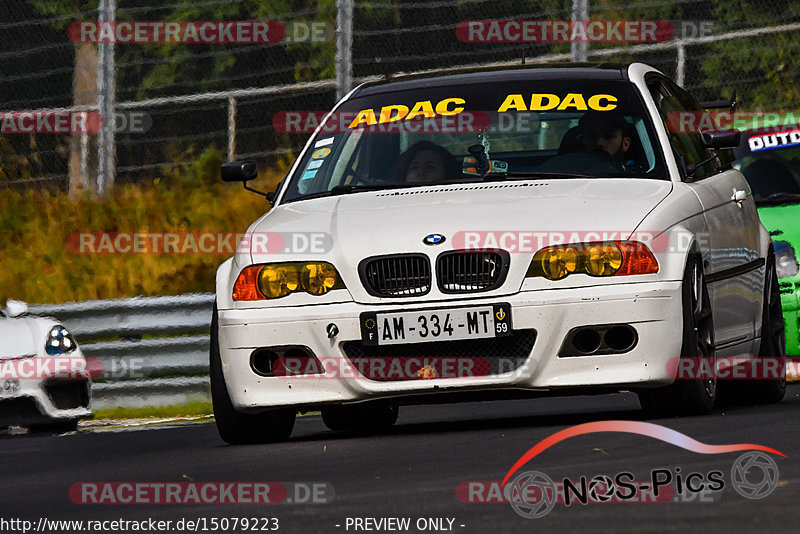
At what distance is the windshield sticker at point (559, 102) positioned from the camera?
8.85 metres

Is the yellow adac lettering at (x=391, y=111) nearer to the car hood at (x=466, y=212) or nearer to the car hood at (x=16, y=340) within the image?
the car hood at (x=466, y=212)

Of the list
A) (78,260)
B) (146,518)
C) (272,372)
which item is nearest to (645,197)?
(272,372)

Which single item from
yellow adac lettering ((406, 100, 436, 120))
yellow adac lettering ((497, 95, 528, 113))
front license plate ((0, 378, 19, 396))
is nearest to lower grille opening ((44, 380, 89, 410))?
front license plate ((0, 378, 19, 396))

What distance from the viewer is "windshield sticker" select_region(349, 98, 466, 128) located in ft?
29.3

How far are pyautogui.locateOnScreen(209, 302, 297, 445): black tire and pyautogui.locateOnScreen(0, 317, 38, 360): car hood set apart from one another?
2765 mm

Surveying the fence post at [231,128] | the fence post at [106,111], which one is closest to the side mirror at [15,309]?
Answer: the fence post at [106,111]

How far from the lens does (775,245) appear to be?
35.7 ft

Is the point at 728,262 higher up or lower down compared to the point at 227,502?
higher up

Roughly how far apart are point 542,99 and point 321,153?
3.54 feet

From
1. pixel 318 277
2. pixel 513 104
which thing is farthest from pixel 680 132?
pixel 318 277

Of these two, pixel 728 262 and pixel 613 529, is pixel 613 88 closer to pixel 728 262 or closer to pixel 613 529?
pixel 728 262

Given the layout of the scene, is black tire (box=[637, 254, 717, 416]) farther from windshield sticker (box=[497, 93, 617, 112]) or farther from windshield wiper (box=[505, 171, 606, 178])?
windshield sticker (box=[497, 93, 617, 112])

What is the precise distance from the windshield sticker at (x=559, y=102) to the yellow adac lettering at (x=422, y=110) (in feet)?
1.15

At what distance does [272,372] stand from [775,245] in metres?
4.02
